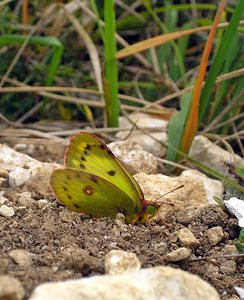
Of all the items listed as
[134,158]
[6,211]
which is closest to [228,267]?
[6,211]

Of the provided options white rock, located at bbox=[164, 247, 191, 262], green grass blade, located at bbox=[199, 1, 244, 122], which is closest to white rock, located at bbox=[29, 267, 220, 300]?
white rock, located at bbox=[164, 247, 191, 262]

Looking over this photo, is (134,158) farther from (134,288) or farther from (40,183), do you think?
(134,288)

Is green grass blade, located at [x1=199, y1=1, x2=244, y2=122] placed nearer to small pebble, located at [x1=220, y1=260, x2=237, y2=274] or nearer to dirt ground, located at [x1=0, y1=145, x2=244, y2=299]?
dirt ground, located at [x1=0, y1=145, x2=244, y2=299]

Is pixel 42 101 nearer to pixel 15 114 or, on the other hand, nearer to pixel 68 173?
pixel 15 114

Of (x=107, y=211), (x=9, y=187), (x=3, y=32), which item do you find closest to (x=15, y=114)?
(x=3, y=32)

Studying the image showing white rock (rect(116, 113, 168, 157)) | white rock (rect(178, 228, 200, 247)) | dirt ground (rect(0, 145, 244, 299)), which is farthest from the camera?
white rock (rect(116, 113, 168, 157))
